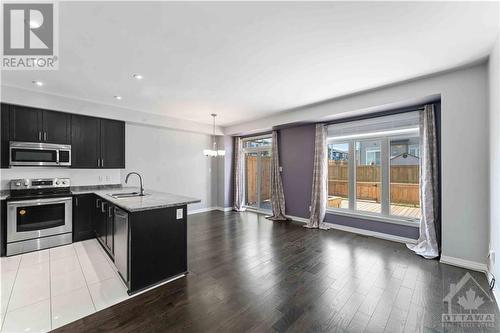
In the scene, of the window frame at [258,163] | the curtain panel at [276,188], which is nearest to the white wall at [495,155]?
the curtain panel at [276,188]

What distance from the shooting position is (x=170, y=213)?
8.79 ft

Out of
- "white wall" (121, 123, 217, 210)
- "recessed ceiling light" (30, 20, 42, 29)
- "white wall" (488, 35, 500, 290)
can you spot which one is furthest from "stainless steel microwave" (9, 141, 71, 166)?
"white wall" (488, 35, 500, 290)

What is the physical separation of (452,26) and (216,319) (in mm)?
3643

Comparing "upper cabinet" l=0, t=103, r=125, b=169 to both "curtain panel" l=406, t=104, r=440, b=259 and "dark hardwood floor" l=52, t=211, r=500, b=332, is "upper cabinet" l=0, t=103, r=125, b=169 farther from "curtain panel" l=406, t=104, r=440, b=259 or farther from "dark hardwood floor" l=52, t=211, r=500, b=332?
"curtain panel" l=406, t=104, r=440, b=259

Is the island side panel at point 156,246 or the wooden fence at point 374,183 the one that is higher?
the wooden fence at point 374,183

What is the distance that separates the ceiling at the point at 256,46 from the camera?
1884 mm

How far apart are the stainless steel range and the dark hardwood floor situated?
8.02 ft

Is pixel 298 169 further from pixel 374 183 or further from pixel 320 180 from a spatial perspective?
pixel 374 183

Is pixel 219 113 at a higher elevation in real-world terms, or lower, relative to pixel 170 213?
higher

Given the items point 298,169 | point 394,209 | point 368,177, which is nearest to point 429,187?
point 394,209

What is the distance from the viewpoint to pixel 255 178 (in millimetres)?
7059

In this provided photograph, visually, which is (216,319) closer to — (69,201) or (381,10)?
(381,10)

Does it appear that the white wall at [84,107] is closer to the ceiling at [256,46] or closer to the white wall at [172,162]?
the ceiling at [256,46]

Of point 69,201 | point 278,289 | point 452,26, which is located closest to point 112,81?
point 69,201
